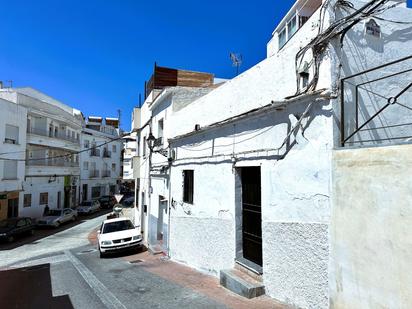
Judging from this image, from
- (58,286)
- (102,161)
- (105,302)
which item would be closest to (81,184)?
(102,161)

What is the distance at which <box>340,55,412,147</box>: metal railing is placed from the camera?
5602 mm

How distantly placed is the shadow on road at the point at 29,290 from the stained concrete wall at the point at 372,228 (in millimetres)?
6342

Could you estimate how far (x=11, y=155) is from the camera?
86.4 feet

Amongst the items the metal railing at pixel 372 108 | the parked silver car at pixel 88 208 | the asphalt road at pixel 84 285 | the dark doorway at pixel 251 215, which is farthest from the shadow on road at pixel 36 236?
the metal railing at pixel 372 108

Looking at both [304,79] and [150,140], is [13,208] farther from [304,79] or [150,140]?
[304,79]

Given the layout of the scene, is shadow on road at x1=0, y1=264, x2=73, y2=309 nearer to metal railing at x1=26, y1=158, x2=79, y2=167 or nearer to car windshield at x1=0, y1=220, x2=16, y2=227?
car windshield at x1=0, y1=220, x2=16, y2=227

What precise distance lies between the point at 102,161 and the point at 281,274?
4784 cm

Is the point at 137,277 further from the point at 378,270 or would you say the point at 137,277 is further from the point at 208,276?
the point at 378,270

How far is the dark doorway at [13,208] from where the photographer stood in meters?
27.2

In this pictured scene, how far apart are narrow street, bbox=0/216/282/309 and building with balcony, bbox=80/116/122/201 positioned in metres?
27.4

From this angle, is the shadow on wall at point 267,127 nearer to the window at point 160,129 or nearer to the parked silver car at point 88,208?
the window at point 160,129

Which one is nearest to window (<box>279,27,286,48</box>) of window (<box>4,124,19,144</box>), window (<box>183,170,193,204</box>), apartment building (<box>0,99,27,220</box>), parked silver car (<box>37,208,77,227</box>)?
window (<box>183,170,193,204</box>)

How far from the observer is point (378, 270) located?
15.0 ft

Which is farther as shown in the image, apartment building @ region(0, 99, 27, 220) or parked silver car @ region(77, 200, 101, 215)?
parked silver car @ region(77, 200, 101, 215)
